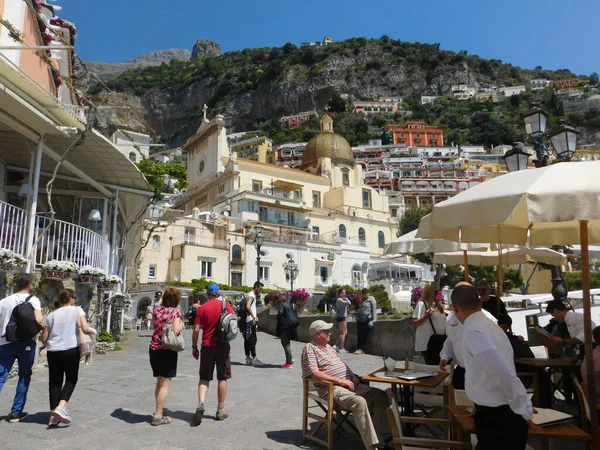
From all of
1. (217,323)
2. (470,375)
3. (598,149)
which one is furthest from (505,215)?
(598,149)

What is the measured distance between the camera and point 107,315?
43.2 ft

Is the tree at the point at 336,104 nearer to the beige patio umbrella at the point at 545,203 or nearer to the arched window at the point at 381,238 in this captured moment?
the arched window at the point at 381,238

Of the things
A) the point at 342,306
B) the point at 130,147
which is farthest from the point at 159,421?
the point at 130,147

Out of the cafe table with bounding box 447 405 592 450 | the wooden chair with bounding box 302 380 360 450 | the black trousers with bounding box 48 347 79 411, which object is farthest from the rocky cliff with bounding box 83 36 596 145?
the cafe table with bounding box 447 405 592 450

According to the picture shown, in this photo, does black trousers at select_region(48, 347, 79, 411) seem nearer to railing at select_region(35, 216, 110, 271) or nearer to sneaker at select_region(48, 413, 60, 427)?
sneaker at select_region(48, 413, 60, 427)

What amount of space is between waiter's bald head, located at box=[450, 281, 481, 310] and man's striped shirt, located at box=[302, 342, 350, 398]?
1896mm

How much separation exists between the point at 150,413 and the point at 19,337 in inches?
69.0

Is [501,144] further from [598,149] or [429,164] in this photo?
[429,164]

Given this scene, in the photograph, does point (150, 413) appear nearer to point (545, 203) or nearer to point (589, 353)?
point (589, 353)

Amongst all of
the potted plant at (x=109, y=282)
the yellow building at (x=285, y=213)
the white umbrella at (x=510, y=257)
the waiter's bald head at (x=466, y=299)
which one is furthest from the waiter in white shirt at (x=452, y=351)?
the yellow building at (x=285, y=213)

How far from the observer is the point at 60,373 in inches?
218

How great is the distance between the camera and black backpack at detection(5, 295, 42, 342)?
5.47 meters

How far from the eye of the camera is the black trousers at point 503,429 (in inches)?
116

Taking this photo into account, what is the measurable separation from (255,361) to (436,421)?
23.1 ft
